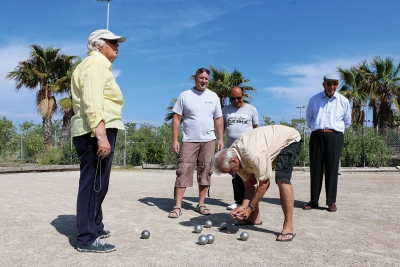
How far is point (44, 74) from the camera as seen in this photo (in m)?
20.9

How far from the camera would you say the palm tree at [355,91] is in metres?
21.4

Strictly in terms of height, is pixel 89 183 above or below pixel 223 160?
below

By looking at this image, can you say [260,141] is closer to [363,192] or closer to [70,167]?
[363,192]

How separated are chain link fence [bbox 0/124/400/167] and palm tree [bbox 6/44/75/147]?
152 cm

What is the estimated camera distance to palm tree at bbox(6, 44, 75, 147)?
20891 millimetres

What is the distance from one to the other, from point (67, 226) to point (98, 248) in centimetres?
128

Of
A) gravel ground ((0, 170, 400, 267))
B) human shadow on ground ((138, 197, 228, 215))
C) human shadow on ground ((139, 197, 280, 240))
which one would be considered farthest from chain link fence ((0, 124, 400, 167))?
gravel ground ((0, 170, 400, 267))

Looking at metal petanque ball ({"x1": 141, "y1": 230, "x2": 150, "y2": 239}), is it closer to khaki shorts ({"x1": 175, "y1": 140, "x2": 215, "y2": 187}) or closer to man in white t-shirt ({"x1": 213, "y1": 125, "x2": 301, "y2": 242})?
man in white t-shirt ({"x1": 213, "y1": 125, "x2": 301, "y2": 242})

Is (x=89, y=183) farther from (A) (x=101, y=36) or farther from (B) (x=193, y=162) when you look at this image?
(B) (x=193, y=162)

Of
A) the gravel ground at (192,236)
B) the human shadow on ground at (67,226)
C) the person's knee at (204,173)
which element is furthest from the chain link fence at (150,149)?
the human shadow on ground at (67,226)

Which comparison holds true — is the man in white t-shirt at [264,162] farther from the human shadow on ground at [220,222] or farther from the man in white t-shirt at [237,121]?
the man in white t-shirt at [237,121]

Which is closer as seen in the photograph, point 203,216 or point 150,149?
point 203,216

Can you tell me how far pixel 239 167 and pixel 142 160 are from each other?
553 inches

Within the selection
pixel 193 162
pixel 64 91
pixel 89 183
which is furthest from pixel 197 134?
pixel 64 91
